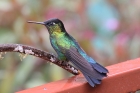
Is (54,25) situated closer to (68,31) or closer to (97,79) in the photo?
(97,79)

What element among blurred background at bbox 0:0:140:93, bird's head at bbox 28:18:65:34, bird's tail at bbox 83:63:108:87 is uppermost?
bird's head at bbox 28:18:65:34

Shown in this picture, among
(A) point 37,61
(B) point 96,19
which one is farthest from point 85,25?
(A) point 37,61

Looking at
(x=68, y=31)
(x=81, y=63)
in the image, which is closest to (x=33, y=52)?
(x=81, y=63)

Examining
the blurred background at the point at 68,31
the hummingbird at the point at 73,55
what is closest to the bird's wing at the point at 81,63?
the hummingbird at the point at 73,55

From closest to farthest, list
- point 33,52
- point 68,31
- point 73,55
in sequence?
point 33,52
point 73,55
point 68,31

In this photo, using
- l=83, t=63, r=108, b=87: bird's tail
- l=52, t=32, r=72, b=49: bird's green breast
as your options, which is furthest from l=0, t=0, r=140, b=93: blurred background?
l=83, t=63, r=108, b=87: bird's tail

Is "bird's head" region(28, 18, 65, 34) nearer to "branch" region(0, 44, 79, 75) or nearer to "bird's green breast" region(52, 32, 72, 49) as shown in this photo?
"bird's green breast" region(52, 32, 72, 49)
